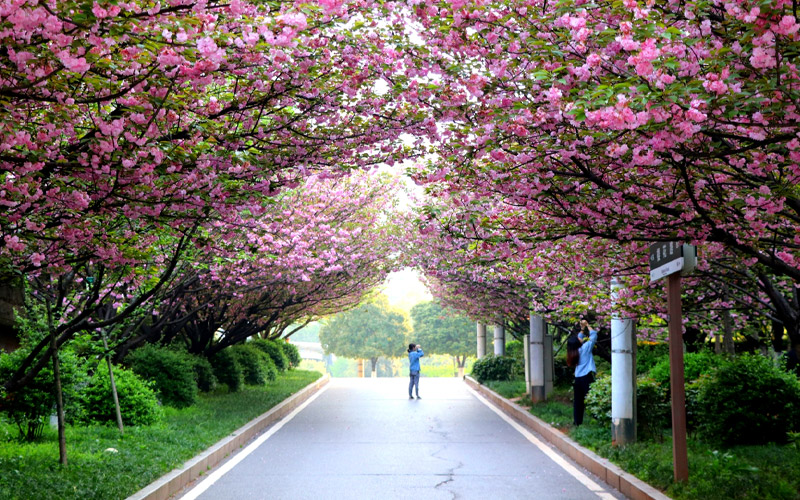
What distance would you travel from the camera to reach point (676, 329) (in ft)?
27.3

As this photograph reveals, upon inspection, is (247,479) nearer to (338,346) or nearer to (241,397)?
(241,397)

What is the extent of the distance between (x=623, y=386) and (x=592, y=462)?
1329 mm

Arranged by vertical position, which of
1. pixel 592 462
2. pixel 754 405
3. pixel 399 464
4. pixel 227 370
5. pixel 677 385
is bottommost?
pixel 399 464

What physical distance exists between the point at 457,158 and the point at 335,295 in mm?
19866

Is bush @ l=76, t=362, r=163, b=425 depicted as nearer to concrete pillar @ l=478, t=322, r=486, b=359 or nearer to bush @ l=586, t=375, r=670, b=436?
bush @ l=586, t=375, r=670, b=436

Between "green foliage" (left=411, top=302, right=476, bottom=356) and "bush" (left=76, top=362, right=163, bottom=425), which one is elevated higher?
"green foliage" (left=411, top=302, right=476, bottom=356)

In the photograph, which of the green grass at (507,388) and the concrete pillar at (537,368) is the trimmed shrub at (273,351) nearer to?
the green grass at (507,388)

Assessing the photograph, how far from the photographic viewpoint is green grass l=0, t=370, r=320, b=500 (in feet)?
25.2

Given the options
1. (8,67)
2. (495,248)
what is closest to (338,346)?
(495,248)

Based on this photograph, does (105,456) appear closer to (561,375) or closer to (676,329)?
(676,329)

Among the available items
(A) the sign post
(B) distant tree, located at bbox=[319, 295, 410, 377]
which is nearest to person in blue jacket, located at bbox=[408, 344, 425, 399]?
(A) the sign post

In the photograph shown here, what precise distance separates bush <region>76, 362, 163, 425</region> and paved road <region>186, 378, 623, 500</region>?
7.07ft

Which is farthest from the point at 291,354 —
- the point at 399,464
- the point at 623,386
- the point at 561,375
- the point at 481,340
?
the point at 623,386

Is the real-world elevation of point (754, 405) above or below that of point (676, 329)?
below
